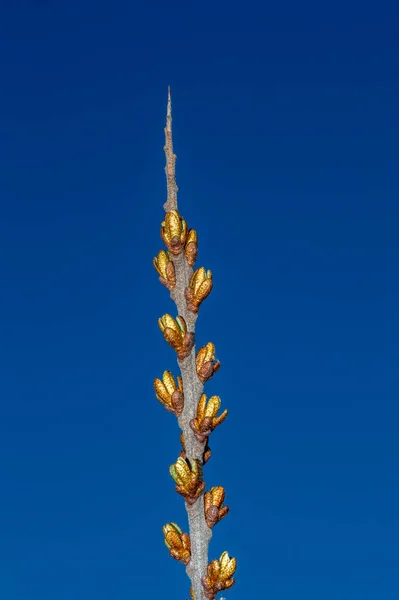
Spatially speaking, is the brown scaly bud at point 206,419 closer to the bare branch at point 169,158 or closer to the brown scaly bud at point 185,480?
the brown scaly bud at point 185,480

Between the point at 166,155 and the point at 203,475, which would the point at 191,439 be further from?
the point at 166,155

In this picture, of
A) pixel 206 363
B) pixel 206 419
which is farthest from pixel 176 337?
pixel 206 419

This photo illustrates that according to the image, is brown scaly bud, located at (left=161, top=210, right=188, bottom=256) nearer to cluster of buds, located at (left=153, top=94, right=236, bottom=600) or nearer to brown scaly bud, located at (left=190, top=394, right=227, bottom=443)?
cluster of buds, located at (left=153, top=94, right=236, bottom=600)

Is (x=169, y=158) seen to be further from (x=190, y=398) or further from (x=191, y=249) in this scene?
(x=190, y=398)

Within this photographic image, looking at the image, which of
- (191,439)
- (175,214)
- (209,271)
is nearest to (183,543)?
(191,439)

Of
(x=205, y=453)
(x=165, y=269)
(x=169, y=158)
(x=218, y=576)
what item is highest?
(x=169, y=158)

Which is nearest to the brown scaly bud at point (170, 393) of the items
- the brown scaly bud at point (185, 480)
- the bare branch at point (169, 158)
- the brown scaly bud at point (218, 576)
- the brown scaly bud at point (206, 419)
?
the brown scaly bud at point (206, 419)
